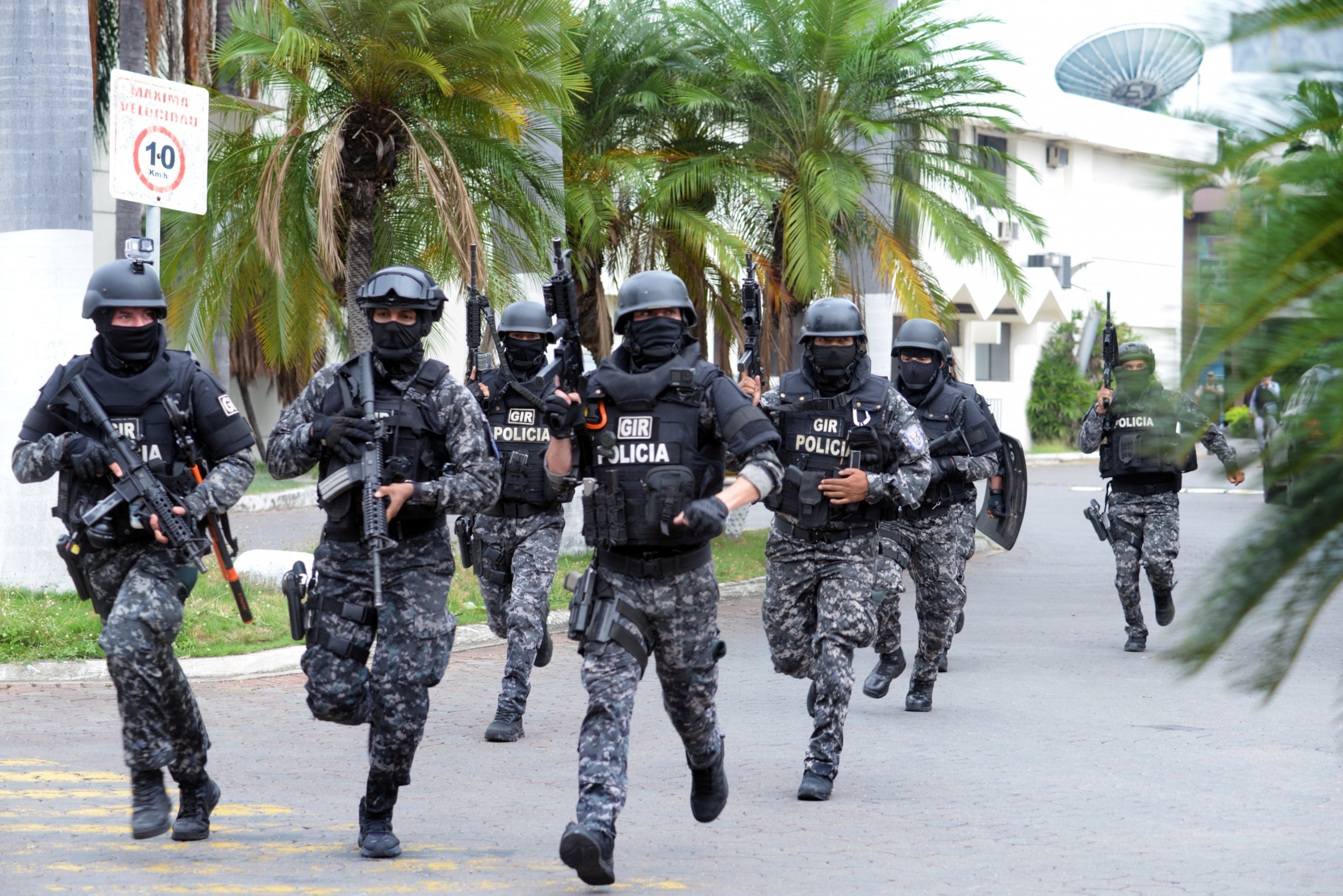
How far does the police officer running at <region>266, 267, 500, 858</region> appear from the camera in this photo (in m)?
5.36

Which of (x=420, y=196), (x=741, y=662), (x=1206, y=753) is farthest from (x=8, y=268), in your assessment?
(x=1206, y=753)

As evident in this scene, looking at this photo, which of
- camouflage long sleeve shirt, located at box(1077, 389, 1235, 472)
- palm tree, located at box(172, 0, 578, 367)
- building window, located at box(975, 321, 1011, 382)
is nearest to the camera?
camouflage long sleeve shirt, located at box(1077, 389, 1235, 472)

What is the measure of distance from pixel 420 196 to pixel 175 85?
5744 millimetres

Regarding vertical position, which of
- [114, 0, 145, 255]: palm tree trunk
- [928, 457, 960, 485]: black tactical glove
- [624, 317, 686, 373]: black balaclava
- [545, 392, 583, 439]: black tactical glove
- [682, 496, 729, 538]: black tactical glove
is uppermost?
[114, 0, 145, 255]: palm tree trunk

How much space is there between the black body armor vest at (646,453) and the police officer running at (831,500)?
1131mm

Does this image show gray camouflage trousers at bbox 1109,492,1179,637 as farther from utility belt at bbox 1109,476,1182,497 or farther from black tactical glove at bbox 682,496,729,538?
black tactical glove at bbox 682,496,729,538

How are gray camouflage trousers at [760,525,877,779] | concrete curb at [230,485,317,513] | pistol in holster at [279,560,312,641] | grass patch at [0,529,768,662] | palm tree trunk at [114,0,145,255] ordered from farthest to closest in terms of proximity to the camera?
1. concrete curb at [230,485,317,513]
2. palm tree trunk at [114,0,145,255]
3. grass patch at [0,529,768,662]
4. gray camouflage trousers at [760,525,877,779]
5. pistol in holster at [279,560,312,641]

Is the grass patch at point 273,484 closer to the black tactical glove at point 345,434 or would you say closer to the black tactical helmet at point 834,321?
the black tactical helmet at point 834,321

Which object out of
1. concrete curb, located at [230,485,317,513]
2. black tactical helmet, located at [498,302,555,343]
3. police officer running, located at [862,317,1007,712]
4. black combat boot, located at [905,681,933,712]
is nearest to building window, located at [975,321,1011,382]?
concrete curb, located at [230,485,317,513]

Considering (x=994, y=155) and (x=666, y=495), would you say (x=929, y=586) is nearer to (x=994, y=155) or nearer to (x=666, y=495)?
(x=666, y=495)

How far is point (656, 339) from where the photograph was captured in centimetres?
557

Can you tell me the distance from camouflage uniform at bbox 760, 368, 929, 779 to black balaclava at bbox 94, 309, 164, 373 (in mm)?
2786

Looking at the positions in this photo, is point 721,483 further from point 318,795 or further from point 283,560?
point 283,560

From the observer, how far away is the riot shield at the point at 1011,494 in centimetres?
1176
